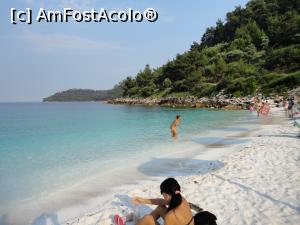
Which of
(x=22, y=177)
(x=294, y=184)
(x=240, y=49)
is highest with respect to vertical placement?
(x=240, y=49)

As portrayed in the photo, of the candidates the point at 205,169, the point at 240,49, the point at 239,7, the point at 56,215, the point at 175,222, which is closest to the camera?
the point at 175,222

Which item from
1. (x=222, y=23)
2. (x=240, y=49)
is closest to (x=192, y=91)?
(x=240, y=49)

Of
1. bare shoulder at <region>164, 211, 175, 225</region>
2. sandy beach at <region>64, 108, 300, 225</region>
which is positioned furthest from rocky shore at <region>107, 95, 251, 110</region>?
bare shoulder at <region>164, 211, 175, 225</region>

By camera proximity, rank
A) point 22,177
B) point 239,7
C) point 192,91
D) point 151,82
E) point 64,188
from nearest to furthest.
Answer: point 64,188
point 22,177
point 192,91
point 151,82
point 239,7

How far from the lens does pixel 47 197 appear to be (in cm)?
978

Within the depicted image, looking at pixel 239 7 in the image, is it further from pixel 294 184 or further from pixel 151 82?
pixel 294 184

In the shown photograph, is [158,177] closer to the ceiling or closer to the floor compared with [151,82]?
closer to the floor

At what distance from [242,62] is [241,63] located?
2.17 metres

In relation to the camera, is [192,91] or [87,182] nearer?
[87,182]

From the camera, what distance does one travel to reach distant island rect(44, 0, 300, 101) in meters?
61.3

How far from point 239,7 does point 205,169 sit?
131884mm

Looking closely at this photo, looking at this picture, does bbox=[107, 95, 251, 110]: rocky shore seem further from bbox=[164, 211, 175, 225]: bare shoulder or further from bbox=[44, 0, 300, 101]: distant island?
bbox=[164, 211, 175, 225]: bare shoulder

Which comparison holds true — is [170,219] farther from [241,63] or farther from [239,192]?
[241,63]

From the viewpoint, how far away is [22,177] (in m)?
12.9
